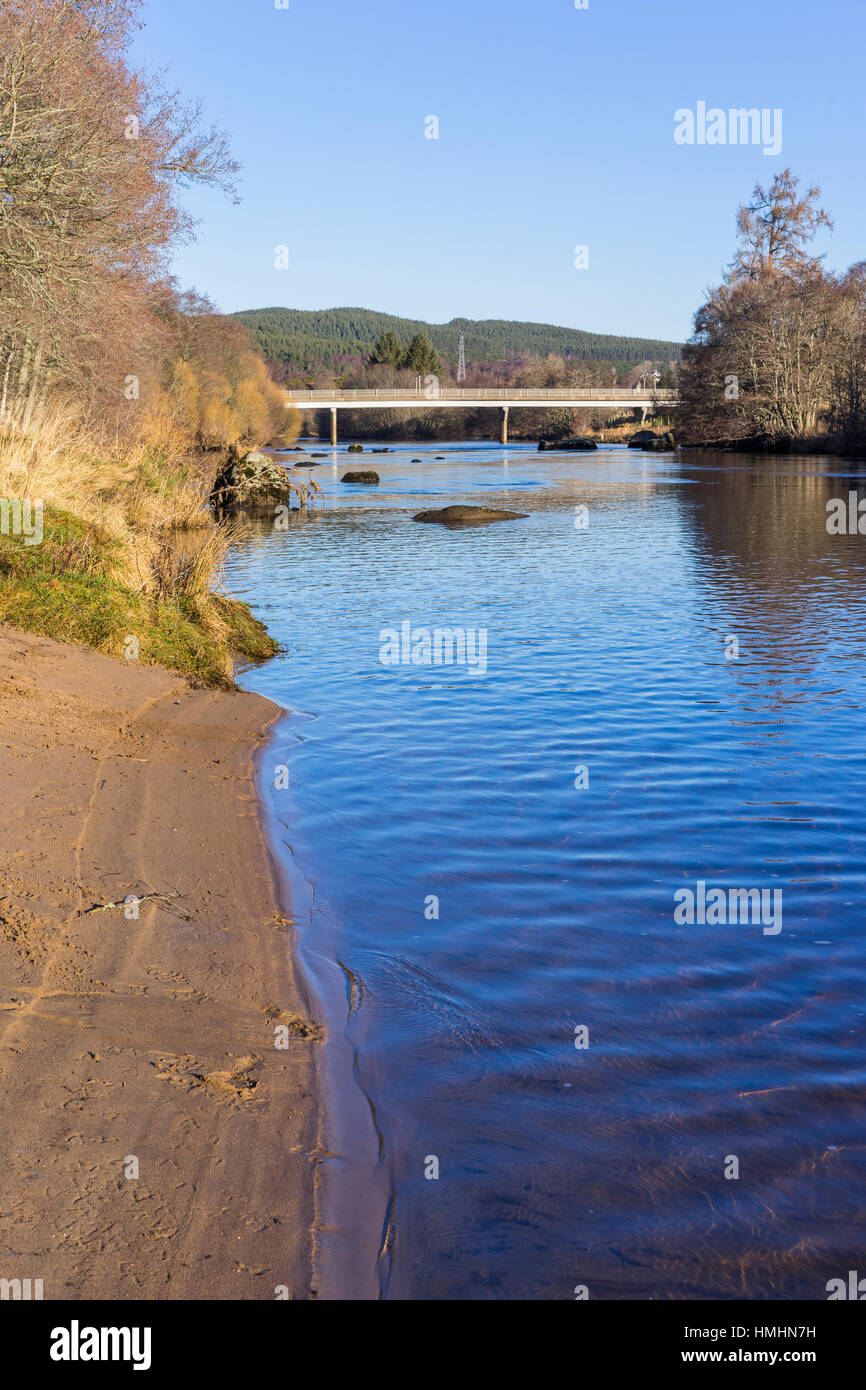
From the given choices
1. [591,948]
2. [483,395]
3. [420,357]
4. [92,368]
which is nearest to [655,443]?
[483,395]

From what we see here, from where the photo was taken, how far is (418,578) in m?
23.0

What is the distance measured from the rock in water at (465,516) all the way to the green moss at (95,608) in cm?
2025

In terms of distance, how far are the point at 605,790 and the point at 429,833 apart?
1.76 metres

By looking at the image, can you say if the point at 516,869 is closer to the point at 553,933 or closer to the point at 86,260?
the point at 553,933

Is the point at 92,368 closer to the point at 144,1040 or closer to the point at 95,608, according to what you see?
the point at 95,608

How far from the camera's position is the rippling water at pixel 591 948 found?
4152 millimetres

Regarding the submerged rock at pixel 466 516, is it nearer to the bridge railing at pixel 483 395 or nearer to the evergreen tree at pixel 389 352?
the bridge railing at pixel 483 395

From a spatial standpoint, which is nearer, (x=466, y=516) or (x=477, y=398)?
(x=466, y=516)

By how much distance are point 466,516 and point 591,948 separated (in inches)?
1128

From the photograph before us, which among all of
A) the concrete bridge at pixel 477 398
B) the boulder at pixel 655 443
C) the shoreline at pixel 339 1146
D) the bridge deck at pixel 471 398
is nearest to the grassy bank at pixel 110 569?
the shoreline at pixel 339 1146

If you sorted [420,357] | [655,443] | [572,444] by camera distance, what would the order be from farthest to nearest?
[420,357], [572,444], [655,443]

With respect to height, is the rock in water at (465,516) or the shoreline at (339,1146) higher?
the rock in water at (465,516)

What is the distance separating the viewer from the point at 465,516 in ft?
113

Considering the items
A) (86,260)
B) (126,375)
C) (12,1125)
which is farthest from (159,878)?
(126,375)
